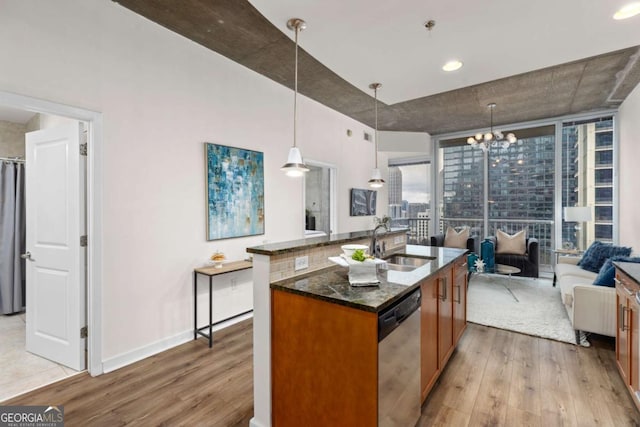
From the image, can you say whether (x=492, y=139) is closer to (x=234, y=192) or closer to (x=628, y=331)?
(x=628, y=331)

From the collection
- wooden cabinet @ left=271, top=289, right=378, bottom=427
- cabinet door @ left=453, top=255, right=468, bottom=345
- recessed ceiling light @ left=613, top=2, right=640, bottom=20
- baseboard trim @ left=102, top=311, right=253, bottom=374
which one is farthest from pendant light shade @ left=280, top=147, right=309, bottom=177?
recessed ceiling light @ left=613, top=2, right=640, bottom=20

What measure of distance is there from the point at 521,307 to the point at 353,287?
11.5ft

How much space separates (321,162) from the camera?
4922mm

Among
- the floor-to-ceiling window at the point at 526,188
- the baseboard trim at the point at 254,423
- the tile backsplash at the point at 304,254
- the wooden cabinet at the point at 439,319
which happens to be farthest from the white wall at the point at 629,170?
the baseboard trim at the point at 254,423

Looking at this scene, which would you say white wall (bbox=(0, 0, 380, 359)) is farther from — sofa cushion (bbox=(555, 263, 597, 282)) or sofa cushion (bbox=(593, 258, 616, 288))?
sofa cushion (bbox=(555, 263, 597, 282))

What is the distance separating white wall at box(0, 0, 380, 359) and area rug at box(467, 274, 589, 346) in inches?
125

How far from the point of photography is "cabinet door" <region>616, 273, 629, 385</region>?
2141mm

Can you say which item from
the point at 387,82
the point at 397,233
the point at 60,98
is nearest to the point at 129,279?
the point at 60,98

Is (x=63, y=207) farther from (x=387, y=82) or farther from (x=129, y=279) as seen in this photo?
(x=387, y=82)

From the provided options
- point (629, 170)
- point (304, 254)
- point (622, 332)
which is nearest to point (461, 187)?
point (629, 170)

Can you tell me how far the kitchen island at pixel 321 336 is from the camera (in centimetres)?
145

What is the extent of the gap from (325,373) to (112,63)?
291 cm

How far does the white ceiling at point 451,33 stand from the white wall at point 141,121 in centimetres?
131

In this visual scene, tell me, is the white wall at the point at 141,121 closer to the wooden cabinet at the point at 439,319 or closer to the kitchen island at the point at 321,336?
the kitchen island at the point at 321,336
